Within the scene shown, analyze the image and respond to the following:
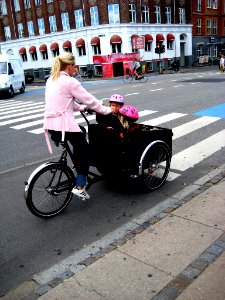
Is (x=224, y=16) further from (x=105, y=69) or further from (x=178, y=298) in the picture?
(x=178, y=298)

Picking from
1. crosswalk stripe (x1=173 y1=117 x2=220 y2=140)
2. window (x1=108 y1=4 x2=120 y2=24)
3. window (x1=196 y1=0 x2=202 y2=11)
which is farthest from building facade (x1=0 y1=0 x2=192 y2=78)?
crosswalk stripe (x1=173 y1=117 x2=220 y2=140)

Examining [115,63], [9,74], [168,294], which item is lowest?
[168,294]

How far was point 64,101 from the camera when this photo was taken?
4.02 metres

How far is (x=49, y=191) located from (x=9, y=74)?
17.7 meters

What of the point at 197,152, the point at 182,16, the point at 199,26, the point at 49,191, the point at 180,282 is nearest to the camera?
the point at 180,282

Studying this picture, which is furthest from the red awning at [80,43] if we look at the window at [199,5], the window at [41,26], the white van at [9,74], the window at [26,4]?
the window at [199,5]

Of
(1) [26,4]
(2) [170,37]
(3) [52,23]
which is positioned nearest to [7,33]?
(1) [26,4]

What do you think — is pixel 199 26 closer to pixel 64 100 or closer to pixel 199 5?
pixel 199 5

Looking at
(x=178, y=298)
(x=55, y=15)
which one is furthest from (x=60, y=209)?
(x=55, y=15)

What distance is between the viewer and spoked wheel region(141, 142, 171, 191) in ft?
15.8

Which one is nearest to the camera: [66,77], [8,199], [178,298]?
[178,298]

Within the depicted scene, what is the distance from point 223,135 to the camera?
791 cm

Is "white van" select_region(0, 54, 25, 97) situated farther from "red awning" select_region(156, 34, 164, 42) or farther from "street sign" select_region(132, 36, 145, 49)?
"red awning" select_region(156, 34, 164, 42)

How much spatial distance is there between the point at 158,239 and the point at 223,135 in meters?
5.04
